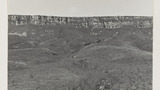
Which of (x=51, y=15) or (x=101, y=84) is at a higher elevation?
(x=51, y=15)

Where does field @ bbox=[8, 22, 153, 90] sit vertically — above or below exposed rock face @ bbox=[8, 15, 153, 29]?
below

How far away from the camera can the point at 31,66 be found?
1809mm

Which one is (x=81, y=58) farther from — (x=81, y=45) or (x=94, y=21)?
(x=94, y=21)

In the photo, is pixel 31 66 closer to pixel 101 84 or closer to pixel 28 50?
pixel 28 50

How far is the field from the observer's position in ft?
5.94

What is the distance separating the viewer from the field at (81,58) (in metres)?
1.81

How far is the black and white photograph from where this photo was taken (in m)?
1.81

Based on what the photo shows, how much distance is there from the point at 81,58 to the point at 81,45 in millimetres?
99

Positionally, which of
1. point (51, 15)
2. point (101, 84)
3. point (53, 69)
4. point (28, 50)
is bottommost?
point (101, 84)

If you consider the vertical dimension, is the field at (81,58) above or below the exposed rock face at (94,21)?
below

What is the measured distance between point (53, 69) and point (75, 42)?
0.26m

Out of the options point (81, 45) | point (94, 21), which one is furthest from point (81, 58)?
point (94, 21)

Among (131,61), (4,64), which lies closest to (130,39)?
(131,61)

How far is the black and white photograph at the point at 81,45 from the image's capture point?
181cm
